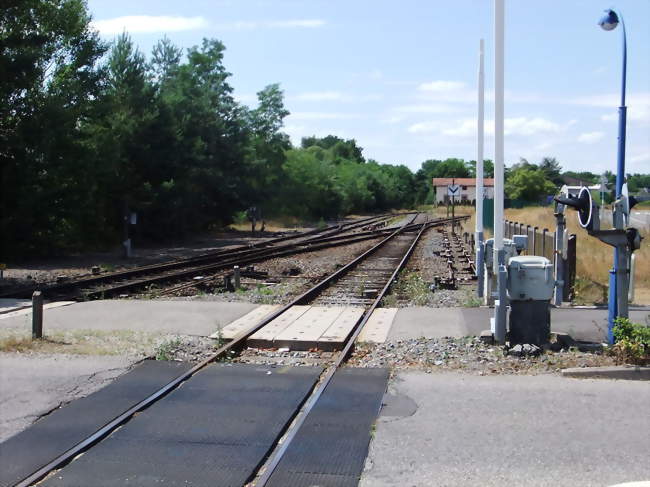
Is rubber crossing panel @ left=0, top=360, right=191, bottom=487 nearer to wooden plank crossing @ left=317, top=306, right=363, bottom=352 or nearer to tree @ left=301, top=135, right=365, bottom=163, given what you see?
wooden plank crossing @ left=317, top=306, right=363, bottom=352

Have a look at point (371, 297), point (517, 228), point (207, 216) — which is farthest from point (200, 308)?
point (207, 216)

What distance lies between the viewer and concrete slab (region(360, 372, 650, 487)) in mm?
5176

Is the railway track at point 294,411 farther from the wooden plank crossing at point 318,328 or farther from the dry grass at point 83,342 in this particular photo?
the dry grass at point 83,342

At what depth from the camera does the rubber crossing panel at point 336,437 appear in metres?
5.11

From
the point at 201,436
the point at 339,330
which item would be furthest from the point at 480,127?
the point at 201,436

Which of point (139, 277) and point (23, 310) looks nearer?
point (23, 310)

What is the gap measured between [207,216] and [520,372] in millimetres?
38127

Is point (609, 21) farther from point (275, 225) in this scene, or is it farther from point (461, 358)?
point (275, 225)

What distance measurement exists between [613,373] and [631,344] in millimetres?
420

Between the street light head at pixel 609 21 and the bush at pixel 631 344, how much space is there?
3911 mm

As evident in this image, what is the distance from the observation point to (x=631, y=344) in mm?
7922

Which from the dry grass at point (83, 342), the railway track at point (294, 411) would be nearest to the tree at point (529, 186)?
the railway track at point (294, 411)

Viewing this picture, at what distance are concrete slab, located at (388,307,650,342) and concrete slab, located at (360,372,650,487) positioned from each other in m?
2.10

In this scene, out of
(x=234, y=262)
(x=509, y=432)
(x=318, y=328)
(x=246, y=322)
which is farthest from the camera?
(x=234, y=262)
